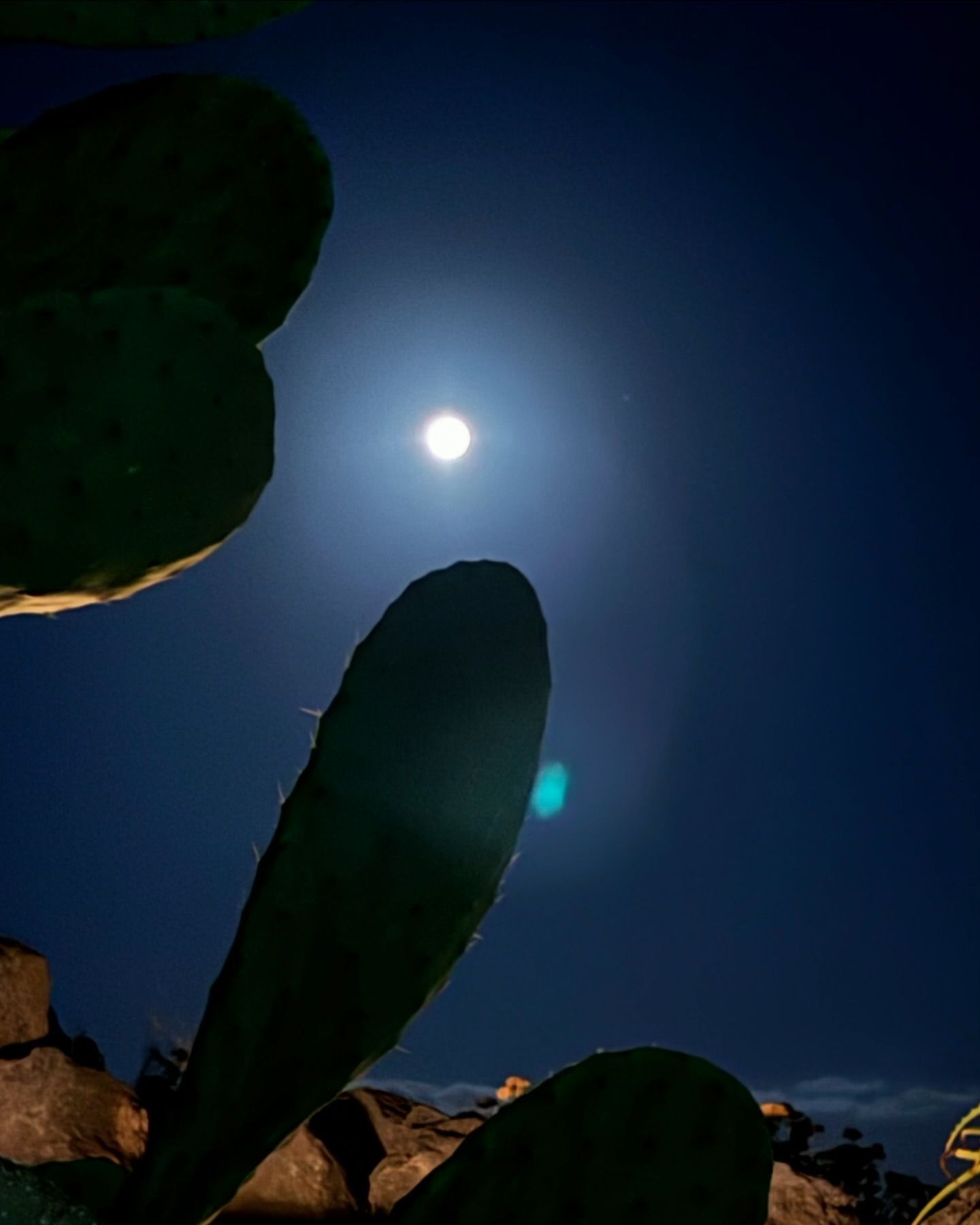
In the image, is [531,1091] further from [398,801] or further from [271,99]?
[271,99]

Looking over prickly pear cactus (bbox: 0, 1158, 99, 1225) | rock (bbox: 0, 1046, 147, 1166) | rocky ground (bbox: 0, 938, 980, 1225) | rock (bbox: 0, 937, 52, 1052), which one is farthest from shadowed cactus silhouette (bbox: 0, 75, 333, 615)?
rock (bbox: 0, 937, 52, 1052)

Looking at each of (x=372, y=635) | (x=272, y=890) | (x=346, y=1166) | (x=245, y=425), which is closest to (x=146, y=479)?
(x=245, y=425)

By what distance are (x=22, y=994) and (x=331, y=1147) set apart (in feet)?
3.55

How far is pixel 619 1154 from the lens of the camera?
662mm

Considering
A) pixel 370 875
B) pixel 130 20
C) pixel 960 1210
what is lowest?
pixel 960 1210

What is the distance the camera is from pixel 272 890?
65 cm

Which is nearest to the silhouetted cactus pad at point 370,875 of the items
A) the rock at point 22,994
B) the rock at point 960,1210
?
the rock at point 960,1210

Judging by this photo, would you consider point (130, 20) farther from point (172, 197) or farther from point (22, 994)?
point (22, 994)

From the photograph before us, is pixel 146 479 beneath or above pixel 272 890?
above

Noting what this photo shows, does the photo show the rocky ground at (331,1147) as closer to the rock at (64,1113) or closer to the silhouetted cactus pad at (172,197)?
the rock at (64,1113)

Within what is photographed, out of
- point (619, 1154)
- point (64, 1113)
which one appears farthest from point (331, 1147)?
point (619, 1154)

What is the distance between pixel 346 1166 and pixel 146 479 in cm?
257

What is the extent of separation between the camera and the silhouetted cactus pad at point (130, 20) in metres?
0.87

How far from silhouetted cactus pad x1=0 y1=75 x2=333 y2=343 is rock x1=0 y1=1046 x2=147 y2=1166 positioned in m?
2.35
